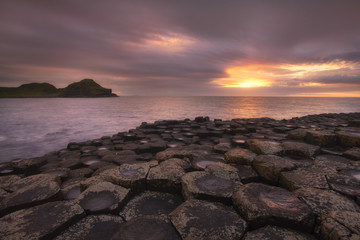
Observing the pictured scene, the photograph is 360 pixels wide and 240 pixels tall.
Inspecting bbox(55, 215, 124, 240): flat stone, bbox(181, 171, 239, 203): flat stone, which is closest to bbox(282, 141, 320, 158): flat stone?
bbox(181, 171, 239, 203): flat stone

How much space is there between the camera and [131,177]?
2857 mm

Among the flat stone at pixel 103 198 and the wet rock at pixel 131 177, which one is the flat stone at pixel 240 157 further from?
the flat stone at pixel 103 198

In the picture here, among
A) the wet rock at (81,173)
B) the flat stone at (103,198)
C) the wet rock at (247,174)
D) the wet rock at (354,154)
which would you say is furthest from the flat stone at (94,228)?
the wet rock at (354,154)

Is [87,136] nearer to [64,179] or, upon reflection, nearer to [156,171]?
[64,179]

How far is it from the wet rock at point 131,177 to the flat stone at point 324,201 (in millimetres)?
2129

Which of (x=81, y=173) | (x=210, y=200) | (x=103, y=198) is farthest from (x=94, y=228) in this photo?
(x=81, y=173)

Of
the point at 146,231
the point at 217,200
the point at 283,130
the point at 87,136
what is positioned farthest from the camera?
the point at 87,136

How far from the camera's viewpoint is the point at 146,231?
73.4 inches

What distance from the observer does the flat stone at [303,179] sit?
8.54ft

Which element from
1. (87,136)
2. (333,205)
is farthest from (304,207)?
(87,136)

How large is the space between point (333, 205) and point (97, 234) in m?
2.59

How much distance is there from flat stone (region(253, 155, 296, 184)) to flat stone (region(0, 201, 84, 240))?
2.69 meters

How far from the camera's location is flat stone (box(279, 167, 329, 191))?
2.60m

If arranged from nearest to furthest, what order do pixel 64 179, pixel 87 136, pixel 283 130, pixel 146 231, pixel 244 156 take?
pixel 146 231 → pixel 244 156 → pixel 64 179 → pixel 283 130 → pixel 87 136
